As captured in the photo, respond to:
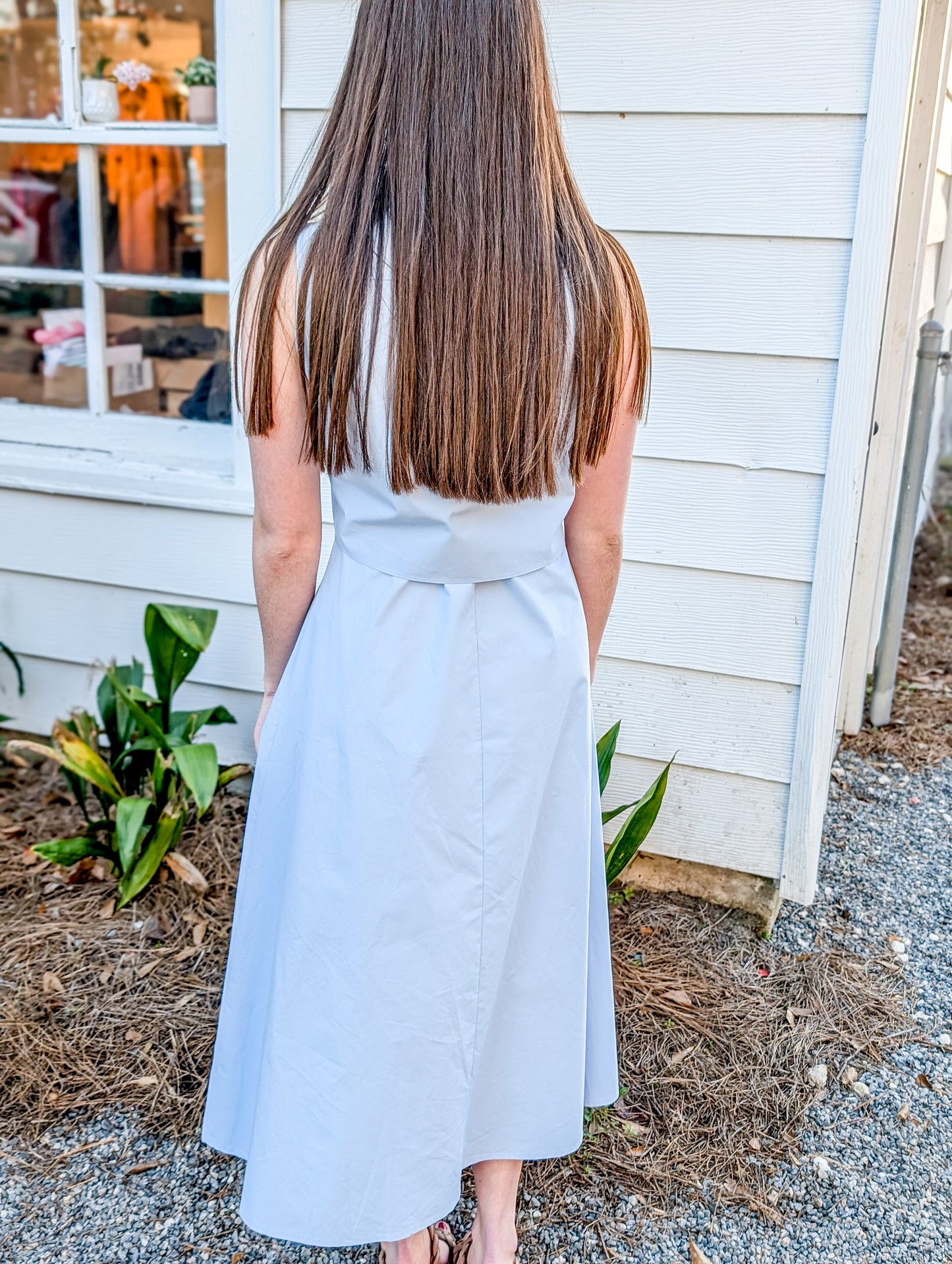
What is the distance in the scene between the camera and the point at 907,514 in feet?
12.2

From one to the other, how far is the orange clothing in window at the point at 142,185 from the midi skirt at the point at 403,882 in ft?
8.81

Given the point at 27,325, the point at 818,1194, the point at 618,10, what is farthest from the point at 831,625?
the point at 27,325

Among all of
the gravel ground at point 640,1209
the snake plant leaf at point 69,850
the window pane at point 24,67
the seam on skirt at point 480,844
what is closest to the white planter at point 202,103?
the snake plant leaf at point 69,850

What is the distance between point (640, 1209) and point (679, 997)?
21.5 inches

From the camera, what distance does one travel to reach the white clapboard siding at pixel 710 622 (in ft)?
8.27

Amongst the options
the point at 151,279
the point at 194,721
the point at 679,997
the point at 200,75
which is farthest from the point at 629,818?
the point at 200,75

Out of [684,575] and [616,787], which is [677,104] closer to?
[684,575]

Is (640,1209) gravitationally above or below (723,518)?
below

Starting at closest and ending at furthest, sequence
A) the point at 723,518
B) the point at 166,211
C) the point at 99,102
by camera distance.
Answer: the point at 723,518 < the point at 99,102 < the point at 166,211

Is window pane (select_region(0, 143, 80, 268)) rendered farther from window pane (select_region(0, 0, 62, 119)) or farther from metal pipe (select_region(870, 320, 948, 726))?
metal pipe (select_region(870, 320, 948, 726))

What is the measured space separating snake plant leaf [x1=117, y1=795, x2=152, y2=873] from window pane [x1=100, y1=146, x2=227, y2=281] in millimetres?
1919

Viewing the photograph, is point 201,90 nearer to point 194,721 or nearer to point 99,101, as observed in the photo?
point 99,101

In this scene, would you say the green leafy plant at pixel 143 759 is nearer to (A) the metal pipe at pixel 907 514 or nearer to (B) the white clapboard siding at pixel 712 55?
(B) the white clapboard siding at pixel 712 55

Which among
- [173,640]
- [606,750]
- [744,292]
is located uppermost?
[744,292]
